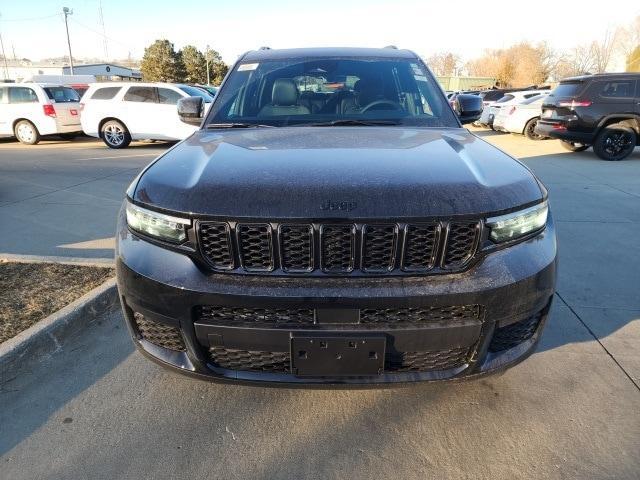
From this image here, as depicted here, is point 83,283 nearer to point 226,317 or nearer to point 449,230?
point 226,317

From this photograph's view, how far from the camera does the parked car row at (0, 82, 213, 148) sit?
1236 centimetres

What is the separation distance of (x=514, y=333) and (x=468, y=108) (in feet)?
6.58

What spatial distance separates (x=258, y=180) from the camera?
191 cm

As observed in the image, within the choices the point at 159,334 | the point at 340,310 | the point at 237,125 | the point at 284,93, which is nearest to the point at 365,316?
the point at 340,310

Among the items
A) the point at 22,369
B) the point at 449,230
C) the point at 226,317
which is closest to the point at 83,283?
the point at 22,369

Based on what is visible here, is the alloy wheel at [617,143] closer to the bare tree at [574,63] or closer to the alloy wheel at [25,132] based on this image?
the alloy wheel at [25,132]

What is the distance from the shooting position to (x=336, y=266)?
1830mm

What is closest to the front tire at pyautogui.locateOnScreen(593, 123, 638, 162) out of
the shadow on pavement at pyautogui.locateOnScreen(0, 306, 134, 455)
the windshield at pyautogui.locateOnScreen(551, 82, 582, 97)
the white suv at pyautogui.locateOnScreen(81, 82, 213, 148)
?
the windshield at pyautogui.locateOnScreen(551, 82, 582, 97)

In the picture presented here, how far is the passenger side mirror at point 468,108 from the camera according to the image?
3.45 meters

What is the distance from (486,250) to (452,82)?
192ft

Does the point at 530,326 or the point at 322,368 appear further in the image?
the point at 530,326

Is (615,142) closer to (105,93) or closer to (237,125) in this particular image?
(237,125)

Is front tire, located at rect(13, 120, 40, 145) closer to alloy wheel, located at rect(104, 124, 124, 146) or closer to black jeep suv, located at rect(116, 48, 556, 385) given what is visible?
alloy wheel, located at rect(104, 124, 124, 146)

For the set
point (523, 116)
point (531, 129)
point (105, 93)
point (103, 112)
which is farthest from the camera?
point (531, 129)
